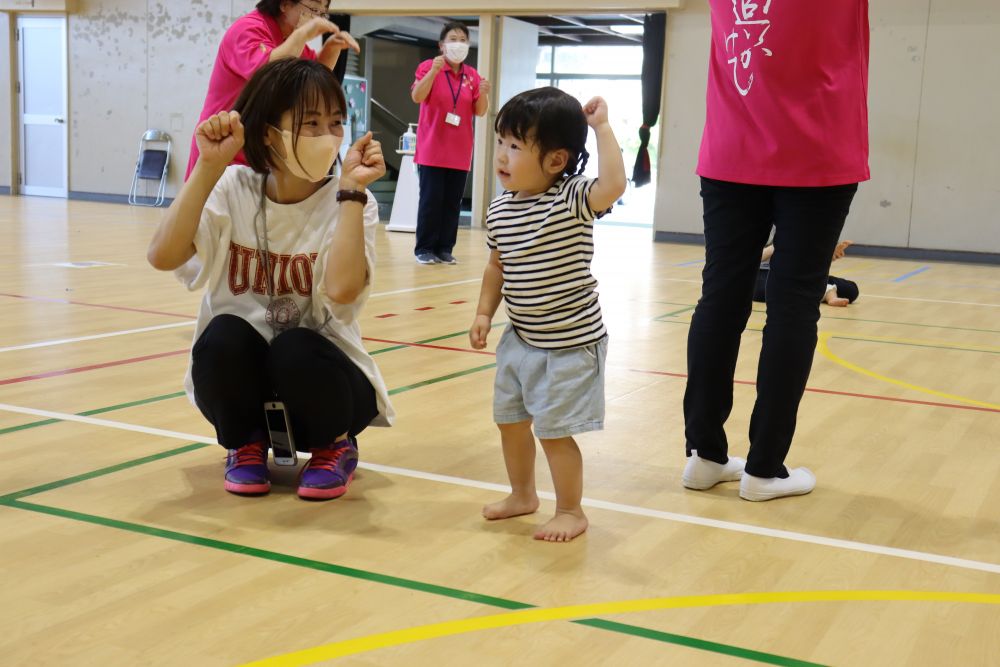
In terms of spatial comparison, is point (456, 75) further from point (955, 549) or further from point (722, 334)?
point (955, 549)

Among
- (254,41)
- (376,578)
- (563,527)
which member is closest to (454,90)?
(254,41)

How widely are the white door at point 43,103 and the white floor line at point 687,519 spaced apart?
1149 cm

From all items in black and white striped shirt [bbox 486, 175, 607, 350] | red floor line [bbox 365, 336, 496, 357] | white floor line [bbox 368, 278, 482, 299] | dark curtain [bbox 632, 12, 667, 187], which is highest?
dark curtain [bbox 632, 12, 667, 187]

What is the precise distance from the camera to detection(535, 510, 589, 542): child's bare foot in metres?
1.78

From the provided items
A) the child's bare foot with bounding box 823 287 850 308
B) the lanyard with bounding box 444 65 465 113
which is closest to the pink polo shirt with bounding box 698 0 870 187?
the child's bare foot with bounding box 823 287 850 308

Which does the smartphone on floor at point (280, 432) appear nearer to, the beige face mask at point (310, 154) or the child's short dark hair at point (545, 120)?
the beige face mask at point (310, 154)

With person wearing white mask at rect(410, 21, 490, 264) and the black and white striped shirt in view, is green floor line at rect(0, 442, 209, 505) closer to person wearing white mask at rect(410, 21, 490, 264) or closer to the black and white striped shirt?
the black and white striped shirt

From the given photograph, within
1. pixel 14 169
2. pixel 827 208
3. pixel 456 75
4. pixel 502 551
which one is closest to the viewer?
pixel 502 551

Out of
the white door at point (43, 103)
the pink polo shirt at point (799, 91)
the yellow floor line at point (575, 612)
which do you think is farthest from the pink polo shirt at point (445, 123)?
the white door at point (43, 103)

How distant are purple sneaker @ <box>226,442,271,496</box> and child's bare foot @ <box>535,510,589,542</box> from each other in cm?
55

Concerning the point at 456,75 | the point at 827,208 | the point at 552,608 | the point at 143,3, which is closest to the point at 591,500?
the point at 552,608

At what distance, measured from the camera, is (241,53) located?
301cm

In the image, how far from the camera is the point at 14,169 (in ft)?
42.7

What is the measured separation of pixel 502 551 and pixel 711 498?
0.56 m
